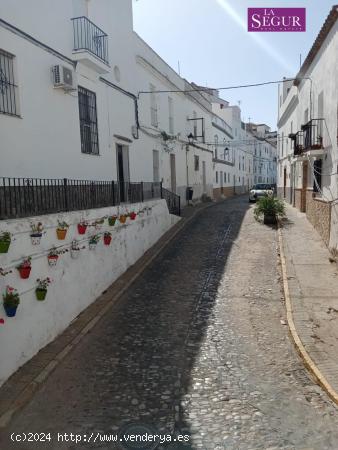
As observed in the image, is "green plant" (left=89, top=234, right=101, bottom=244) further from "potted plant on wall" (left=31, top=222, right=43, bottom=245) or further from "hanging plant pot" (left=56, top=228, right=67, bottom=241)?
"potted plant on wall" (left=31, top=222, right=43, bottom=245)

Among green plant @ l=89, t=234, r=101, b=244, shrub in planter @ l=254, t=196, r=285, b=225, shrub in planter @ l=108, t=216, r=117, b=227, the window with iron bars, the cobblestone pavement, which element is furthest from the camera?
shrub in planter @ l=254, t=196, r=285, b=225

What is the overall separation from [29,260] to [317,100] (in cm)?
1072

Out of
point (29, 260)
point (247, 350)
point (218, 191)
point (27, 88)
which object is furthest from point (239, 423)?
point (218, 191)

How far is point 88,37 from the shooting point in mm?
10219

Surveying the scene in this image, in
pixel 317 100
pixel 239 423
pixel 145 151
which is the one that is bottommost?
pixel 239 423

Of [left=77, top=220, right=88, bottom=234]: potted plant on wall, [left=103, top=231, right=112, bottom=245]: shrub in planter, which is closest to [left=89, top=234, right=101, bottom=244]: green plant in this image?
[left=77, top=220, right=88, bottom=234]: potted plant on wall

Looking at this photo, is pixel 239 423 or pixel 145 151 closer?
pixel 239 423

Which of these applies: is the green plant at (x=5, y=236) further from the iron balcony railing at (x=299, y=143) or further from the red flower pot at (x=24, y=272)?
the iron balcony railing at (x=299, y=143)

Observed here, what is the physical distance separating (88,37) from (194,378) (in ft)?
29.4

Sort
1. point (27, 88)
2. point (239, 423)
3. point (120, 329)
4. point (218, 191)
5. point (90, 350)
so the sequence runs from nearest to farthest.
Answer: point (239, 423)
point (90, 350)
point (120, 329)
point (27, 88)
point (218, 191)

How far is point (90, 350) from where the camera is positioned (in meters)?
5.83

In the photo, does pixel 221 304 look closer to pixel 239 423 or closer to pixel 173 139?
pixel 239 423

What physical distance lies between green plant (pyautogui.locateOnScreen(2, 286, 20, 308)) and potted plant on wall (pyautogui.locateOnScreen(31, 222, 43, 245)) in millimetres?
865

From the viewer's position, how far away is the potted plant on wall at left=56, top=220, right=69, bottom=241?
6352 mm
